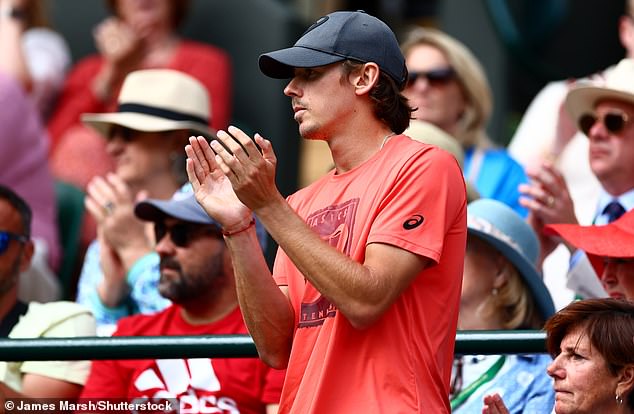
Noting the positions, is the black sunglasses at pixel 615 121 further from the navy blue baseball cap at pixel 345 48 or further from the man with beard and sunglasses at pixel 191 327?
the navy blue baseball cap at pixel 345 48

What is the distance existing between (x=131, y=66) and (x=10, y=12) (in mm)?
719

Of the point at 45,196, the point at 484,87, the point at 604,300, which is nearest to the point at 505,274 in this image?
the point at 604,300

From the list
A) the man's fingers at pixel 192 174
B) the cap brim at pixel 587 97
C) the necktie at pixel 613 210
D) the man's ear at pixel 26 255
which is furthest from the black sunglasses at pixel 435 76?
the man's fingers at pixel 192 174

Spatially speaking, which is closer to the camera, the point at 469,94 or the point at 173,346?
the point at 173,346

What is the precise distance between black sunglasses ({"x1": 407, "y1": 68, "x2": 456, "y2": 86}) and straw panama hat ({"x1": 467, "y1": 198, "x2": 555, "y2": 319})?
1.31 metres

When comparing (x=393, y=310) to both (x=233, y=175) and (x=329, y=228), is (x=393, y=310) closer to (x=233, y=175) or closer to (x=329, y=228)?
(x=329, y=228)

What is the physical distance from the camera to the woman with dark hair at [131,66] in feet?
25.0

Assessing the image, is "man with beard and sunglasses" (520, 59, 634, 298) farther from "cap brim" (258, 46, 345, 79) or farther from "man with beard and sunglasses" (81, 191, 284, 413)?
"cap brim" (258, 46, 345, 79)

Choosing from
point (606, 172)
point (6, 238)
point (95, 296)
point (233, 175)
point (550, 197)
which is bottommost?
point (95, 296)

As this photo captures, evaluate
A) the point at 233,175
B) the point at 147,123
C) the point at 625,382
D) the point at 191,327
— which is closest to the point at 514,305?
the point at 191,327

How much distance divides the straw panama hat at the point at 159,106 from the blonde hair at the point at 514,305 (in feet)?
5.61

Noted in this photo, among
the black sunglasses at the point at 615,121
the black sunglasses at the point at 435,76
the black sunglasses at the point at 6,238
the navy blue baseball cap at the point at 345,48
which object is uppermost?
the navy blue baseball cap at the point at 345,48

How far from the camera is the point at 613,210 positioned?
198 inches

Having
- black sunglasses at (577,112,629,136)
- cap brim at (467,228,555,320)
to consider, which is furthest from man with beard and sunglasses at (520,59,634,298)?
cap brim at (467,228,555,320)
